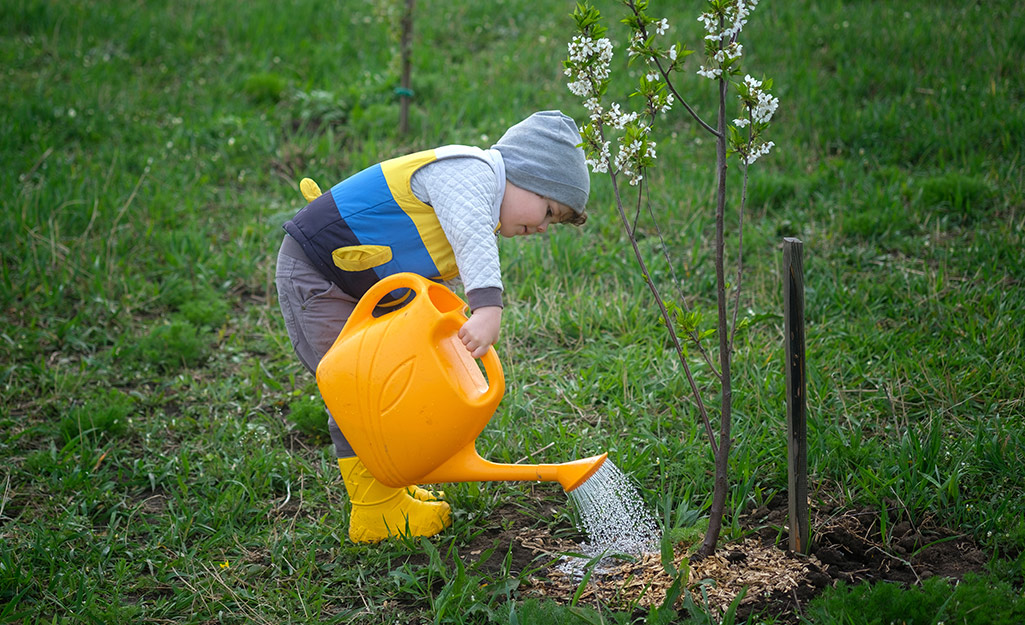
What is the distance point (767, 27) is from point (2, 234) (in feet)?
14.6

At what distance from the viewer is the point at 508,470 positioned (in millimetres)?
1791

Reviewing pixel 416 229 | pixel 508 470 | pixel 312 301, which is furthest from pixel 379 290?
pixel 508 470

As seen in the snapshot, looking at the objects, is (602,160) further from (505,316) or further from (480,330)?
(505,316)

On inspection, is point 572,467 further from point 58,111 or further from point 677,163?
point 58,111

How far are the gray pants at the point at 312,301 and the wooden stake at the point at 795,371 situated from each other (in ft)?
3.54

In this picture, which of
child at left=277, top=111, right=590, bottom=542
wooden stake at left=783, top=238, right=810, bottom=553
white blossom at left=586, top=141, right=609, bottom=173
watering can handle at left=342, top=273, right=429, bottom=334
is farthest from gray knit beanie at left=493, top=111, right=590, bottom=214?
wooden stake at left=783, top=238, right=810, bottom=553

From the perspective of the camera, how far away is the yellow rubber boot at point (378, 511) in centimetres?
202

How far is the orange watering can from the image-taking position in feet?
5.51

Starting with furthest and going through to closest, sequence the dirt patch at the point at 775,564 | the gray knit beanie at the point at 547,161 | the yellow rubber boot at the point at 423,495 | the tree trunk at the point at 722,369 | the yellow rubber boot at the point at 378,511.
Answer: the yellow rubber boot at the point at 423,495, the yellow rubber boot at the point at 378,511, the gray knit beanie at the point at 547,161, the dirt patch at the point at 775,564, the tree trunk at the point at 722,369

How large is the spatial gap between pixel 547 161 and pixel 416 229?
1.17 ft

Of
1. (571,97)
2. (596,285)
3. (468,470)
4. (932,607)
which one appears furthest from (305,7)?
(932,607)

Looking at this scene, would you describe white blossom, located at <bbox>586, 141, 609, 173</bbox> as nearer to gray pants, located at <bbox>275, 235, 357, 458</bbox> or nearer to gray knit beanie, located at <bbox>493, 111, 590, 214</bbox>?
gray knit beanie, located at <bbox>493, 111, 590, 214</bbox>

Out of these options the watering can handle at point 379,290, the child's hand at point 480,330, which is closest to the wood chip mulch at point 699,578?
the child's hand at point 480,330

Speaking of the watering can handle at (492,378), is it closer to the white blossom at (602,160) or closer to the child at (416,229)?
the child at (416,229)
